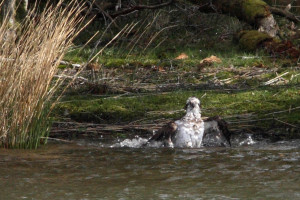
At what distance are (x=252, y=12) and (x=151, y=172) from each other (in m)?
7.19

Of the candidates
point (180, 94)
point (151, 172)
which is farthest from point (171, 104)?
point (151, 172)

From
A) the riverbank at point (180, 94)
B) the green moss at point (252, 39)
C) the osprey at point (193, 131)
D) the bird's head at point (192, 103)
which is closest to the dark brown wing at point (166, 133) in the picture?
the osprey at point (193, 131)

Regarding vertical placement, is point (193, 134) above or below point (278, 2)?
below

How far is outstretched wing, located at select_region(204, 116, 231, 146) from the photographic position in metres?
7.57

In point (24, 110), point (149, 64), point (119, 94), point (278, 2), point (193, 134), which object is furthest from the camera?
point (278, 2)

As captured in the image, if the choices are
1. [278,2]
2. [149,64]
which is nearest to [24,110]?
[149,64]

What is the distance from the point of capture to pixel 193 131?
7645 millimetres

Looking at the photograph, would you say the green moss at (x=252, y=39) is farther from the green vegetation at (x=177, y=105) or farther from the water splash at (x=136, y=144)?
the water splash at (x=136, y=144)

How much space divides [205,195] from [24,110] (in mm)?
2519

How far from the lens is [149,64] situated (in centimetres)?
1177

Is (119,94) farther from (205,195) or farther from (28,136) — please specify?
(205,195)

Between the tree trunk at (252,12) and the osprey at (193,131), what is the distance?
5.53m

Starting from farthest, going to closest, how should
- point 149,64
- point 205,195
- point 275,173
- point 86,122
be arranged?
point 149,64
point 86,122
point 275,173
point 205,195

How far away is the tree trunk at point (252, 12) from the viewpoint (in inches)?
505
